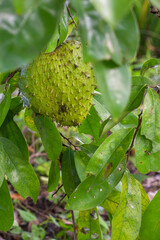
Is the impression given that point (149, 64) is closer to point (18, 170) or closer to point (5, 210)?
point (18, 170)

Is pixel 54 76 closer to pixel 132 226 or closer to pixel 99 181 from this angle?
pixel 99 181

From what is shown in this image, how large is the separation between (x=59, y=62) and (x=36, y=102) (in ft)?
0.49

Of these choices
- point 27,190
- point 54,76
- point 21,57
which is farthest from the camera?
point 27,190

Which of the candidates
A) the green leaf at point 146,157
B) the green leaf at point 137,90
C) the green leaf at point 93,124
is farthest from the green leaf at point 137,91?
the green leaf at point 93,124

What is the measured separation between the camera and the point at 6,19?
46 centimetres

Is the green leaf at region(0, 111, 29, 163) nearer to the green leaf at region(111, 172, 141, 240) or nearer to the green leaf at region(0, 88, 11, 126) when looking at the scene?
the green leaf at region(0, 88, 11, 126)

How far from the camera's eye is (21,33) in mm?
454

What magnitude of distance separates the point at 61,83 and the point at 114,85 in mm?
487

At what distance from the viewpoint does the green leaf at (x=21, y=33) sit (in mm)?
450

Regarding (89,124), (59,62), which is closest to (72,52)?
(59,62)

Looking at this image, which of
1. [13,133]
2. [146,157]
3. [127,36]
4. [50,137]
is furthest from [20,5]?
[13,133]

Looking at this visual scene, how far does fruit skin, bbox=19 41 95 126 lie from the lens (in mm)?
926

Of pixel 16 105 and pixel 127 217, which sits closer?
pixel 127 217

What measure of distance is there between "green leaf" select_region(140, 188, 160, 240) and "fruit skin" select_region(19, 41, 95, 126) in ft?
1.20
